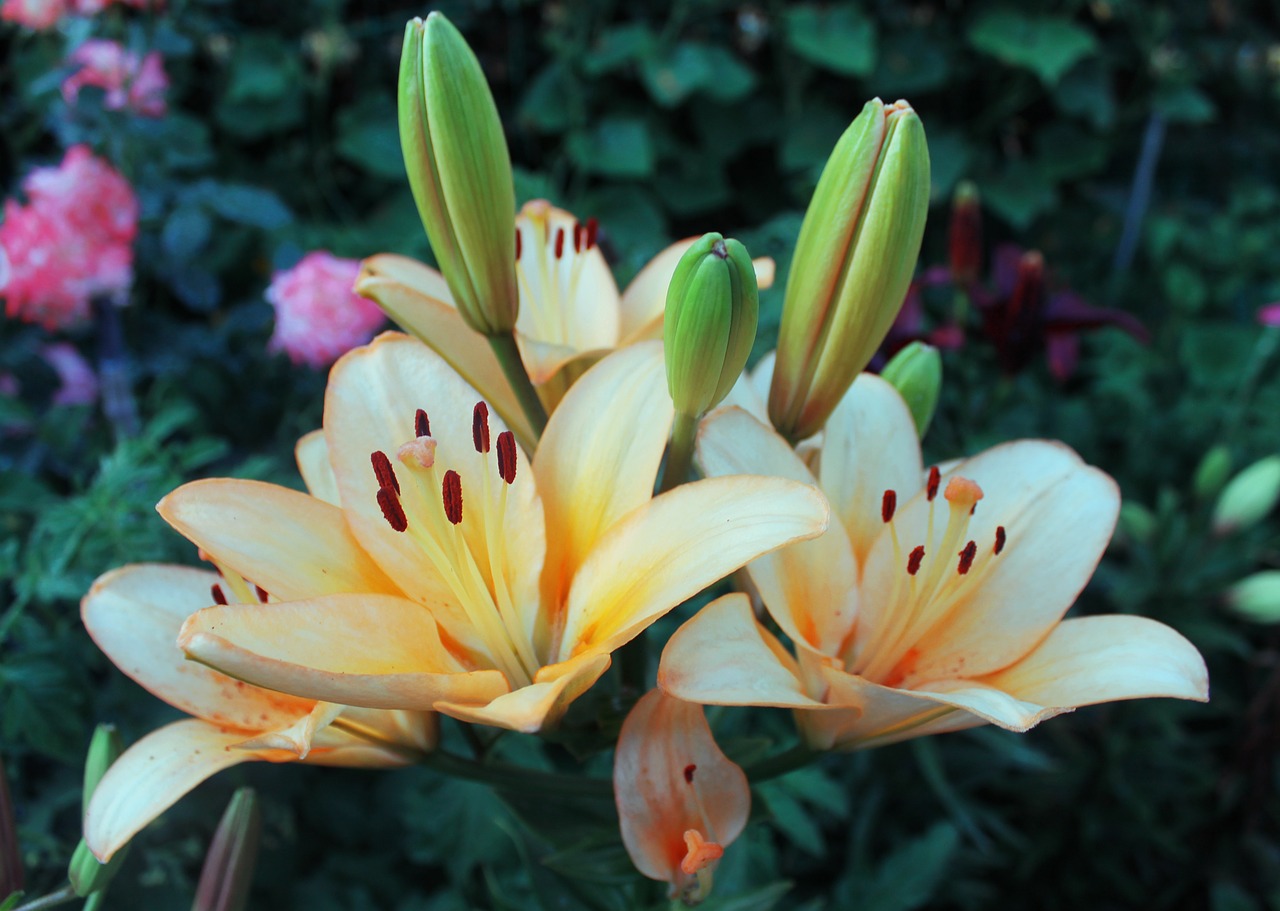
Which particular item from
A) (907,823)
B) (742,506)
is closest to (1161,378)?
(907,823)

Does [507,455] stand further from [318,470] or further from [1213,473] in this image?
[1213,473]

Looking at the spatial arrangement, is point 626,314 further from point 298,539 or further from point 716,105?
point 716,105

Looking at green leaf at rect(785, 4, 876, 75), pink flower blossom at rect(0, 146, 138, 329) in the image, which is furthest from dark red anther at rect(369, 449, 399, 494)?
green leaf at rect(785, 4, 876, 75)


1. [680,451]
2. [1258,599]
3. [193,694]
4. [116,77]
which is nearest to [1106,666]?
[680,451]

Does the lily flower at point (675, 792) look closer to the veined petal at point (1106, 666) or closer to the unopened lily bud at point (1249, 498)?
the veined petal at point (1106, 666)

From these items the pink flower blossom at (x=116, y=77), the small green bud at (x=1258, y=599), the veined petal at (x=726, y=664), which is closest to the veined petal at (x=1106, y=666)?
the veined petal at (x=726, y=664)

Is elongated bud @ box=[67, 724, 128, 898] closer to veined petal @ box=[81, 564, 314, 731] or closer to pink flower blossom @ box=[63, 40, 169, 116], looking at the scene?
veined petal @ box=[81, 564, 314, 731]
